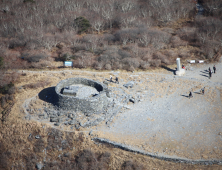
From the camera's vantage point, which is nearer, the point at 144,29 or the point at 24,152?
the point at 24,152

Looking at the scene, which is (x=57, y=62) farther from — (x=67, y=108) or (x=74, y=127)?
(x=74, y=127)

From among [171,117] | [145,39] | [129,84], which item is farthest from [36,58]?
[171,117]

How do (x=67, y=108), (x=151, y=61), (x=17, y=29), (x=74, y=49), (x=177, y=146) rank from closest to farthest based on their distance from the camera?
(x=177, y=146), (x=67, y=108), (x=151, y=61), (x=74, y=49), (x=17, y=29)

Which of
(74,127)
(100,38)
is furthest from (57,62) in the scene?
(74,127)

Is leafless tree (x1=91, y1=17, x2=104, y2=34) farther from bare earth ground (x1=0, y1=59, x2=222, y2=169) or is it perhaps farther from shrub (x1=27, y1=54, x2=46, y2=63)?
bare earth ground (x1=0, y1=59, x2=222, y2=169)

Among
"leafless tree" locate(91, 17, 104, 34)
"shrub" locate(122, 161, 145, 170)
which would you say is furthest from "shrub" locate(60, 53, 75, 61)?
"shrub" locate(122, 161, 145, 170)

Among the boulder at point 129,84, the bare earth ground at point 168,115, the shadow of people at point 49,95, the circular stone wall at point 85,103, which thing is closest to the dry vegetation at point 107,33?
the boulder at point 129,84

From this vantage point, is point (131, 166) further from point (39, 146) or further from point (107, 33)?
point (107, 33)
